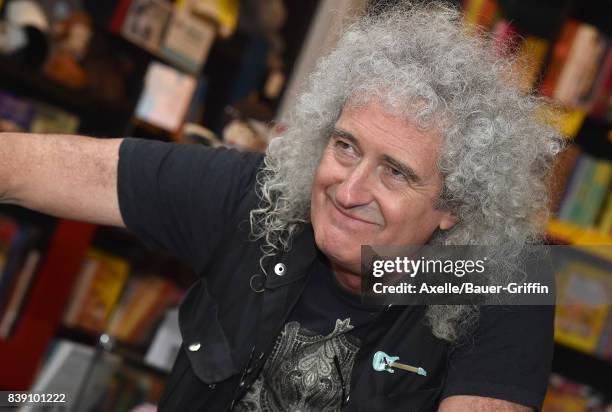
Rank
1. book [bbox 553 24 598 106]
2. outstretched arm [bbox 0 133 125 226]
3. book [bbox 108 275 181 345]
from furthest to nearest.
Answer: book [bbox 553 24 598 106] → book [bbox 108 275 181 345] → outstretched arm [bbox 0 133 125 226]

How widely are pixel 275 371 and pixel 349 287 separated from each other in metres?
0.22

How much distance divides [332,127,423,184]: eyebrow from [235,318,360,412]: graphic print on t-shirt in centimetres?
32

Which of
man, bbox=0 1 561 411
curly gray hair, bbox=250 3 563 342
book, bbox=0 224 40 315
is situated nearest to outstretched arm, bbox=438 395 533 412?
man, bbox=0 1 561 411

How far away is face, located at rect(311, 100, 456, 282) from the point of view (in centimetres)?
141

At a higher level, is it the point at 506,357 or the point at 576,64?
the point at 576,64

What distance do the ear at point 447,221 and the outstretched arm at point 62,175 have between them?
64cm

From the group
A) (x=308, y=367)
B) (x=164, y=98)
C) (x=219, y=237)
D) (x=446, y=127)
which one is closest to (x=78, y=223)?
(x=164, y=98)

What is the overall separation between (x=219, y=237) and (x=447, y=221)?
0.46 metres

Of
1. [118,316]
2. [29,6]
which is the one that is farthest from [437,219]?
[118,316]

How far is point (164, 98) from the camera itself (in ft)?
9.33

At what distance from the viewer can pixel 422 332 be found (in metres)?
1.54

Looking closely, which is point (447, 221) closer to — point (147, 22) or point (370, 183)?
point (370, 183)

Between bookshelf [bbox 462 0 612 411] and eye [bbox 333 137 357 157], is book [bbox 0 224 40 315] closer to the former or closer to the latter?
eye [bbox 333 137 357 157]

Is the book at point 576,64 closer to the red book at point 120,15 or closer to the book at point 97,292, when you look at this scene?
the red book at point 120,15
